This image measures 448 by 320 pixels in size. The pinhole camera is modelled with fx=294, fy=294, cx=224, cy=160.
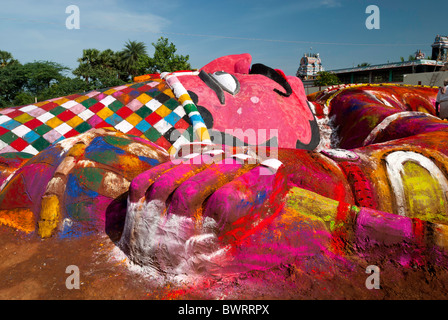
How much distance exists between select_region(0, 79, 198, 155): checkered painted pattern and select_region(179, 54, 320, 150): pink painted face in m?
0.28

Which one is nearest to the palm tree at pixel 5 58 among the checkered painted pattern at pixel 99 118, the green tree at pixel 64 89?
the green tree at pixel 64 89

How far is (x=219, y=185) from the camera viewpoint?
1417 mm

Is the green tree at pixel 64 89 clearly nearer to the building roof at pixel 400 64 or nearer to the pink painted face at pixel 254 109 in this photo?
the pink painted face at pixel 254 109

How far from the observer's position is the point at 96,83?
61.2ft

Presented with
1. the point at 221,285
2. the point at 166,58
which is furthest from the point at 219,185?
the point at 166,58

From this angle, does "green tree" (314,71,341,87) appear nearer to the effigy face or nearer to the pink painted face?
the pink painted face

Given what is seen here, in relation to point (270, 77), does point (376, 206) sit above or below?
below

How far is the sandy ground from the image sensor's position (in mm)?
1205

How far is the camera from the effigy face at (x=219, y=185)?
1.34m

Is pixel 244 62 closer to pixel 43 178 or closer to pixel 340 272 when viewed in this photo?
pixel 43 178

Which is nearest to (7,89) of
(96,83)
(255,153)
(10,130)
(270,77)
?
(96,83)

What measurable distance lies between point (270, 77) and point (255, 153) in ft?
6.95

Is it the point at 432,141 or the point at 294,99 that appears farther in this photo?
the point at 294,99

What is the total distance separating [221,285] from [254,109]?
219 cm
